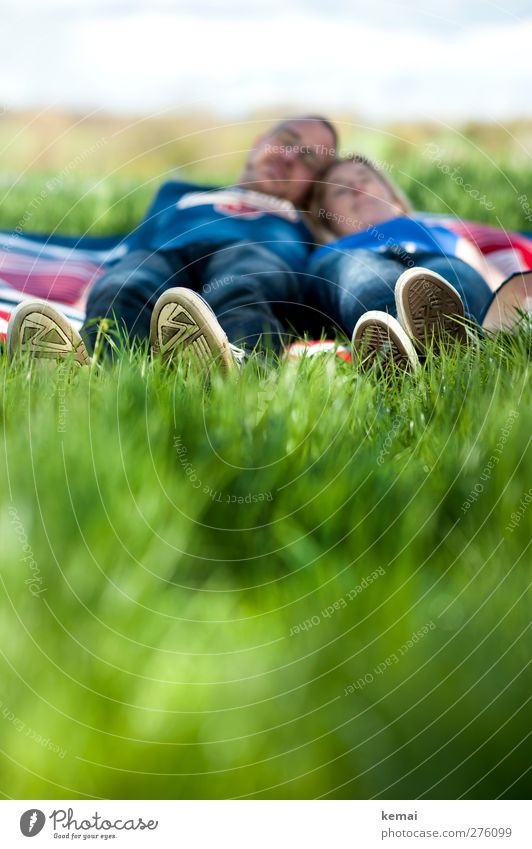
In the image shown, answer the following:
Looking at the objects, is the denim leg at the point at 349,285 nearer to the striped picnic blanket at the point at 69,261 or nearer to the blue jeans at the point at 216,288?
the blue jeans at the point at 216,288

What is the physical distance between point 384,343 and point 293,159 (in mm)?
671

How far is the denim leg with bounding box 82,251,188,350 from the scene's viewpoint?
1.29 metres

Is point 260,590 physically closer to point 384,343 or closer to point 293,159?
point 384,343

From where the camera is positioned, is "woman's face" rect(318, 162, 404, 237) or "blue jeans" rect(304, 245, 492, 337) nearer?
"blue jeans" rect(304, 245, 492, 337)

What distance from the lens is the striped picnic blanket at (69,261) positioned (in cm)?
161

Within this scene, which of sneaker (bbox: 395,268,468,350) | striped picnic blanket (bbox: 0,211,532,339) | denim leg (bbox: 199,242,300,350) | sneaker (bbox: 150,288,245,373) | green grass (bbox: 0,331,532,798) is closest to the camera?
green grass (bbox: 0,331,532,798)

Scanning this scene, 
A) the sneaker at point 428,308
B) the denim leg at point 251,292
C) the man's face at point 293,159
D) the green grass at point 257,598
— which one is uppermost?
the man's face at point 293,159

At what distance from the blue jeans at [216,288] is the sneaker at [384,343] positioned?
6.0 inches

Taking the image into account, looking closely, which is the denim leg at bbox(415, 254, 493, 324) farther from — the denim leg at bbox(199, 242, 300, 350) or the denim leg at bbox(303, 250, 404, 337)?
the denim leg at bbox(199, 242, 300, 350)

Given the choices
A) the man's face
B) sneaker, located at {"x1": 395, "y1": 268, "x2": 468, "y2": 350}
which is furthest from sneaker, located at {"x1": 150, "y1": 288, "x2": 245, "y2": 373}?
the man's face

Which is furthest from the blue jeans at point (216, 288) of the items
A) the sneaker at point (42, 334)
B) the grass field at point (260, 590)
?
the grass field at point (260, 590)

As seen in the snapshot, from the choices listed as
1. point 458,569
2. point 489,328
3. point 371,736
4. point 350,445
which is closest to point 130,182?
point 489,328
